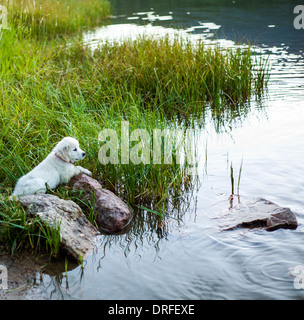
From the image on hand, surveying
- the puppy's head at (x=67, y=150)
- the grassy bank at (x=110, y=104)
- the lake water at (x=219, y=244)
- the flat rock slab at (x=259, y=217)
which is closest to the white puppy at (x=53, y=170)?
the puppy's head at (x=67, y=150)

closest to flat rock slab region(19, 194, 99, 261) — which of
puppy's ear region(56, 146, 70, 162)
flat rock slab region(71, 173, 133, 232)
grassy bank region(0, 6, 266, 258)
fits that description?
grassy bank region(0, 6, 266, 258)

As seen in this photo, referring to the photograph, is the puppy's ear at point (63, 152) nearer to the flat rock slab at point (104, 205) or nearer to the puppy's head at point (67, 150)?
the puppy's head at point (67, 150)

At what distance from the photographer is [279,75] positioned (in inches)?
476

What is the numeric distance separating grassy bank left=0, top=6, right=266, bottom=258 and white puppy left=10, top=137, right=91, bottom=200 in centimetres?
22

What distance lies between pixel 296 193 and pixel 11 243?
162 inches

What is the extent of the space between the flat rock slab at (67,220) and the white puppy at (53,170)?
10.2 inches

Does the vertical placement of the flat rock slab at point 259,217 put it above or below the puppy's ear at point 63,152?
below

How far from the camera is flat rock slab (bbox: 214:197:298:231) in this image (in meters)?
5.32

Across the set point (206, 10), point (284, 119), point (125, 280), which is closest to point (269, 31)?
point (206, 10)

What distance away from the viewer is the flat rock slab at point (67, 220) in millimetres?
4680

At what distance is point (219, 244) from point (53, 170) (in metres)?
2.32

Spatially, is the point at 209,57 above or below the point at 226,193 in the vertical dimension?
above
